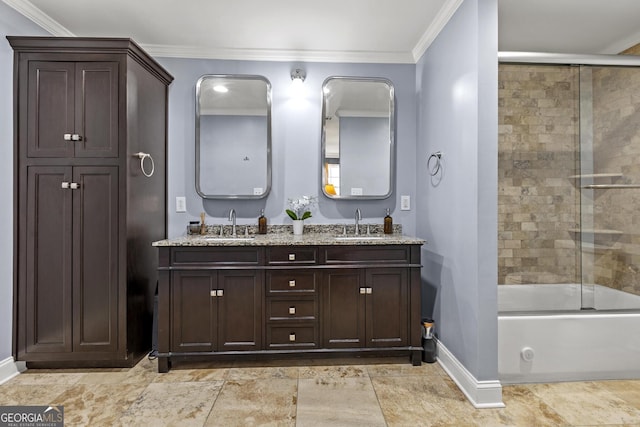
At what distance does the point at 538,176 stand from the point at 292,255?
6.47 feet

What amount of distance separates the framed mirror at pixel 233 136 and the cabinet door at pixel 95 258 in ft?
2.47

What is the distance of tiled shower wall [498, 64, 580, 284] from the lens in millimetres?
2617

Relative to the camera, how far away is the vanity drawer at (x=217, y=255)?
2.42m

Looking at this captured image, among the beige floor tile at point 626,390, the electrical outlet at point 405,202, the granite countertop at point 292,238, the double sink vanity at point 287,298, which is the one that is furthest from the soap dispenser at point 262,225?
the beige floor tile at point 626,390

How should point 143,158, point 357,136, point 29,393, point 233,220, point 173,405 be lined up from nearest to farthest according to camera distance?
point 173,405 < point 29,393 < point 143,158 < point 233,220 < point 357,136

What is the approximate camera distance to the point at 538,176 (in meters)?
2.78

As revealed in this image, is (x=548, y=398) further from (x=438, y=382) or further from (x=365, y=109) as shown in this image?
(x=365, y=109)

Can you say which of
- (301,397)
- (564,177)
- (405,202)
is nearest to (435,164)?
(405,202)

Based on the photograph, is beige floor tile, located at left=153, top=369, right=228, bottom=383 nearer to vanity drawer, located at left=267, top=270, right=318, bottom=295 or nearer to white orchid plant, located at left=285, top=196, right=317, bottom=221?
vanity drawer, located at left=267, top=270, right=318, bottom=295

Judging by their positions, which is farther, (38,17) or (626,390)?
(38,17)

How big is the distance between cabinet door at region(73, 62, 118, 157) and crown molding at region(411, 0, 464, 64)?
7.22ft

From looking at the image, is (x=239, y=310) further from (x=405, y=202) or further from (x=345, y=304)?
(x=405, y=202)

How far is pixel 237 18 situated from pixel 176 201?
58.9 inches

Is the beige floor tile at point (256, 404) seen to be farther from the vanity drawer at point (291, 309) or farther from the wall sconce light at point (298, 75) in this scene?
the wall sconce light at point (298, 75)
